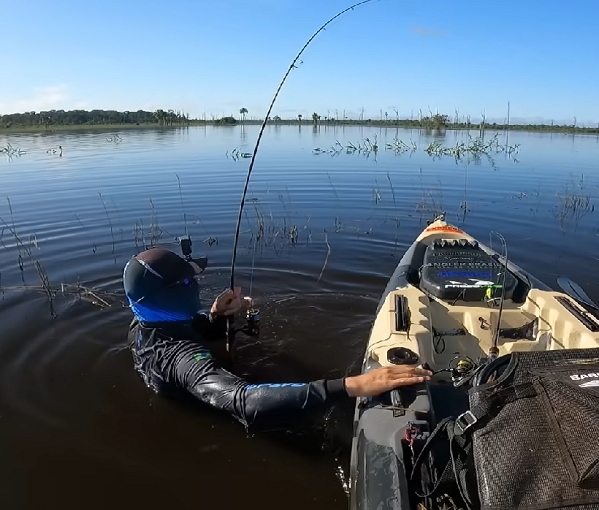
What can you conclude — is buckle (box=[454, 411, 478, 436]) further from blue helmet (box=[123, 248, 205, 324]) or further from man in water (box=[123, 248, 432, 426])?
blue helmet (box=[123, 248, 205, 324])

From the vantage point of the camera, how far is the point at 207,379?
136 inches

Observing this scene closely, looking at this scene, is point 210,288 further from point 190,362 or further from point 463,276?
point 463,276

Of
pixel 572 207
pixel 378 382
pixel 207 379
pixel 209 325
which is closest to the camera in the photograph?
pixel 378 382

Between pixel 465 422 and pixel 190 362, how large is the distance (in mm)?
2122

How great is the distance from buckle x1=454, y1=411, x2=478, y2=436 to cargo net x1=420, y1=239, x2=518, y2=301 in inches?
104

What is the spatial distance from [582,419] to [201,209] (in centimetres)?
1084

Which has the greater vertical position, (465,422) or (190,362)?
(465,422)

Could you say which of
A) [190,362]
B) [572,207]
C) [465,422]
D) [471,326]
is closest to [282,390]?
[190,362]

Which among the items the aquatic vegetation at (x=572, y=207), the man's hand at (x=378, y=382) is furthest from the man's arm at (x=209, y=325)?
the aquatic vegetation at (x=572, y=207)

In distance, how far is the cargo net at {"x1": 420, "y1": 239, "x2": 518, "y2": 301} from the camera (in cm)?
467

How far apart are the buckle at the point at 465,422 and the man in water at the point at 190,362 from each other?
0.80 metres

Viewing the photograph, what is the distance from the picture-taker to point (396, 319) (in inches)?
159

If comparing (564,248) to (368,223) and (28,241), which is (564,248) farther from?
(28,241)

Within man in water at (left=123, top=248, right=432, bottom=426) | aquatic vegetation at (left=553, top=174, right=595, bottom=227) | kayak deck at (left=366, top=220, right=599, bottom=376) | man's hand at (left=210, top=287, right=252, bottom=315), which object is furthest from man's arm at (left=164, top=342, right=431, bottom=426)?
aquatic vegetation at (left=553, top=174, right=595, bottom=227)
